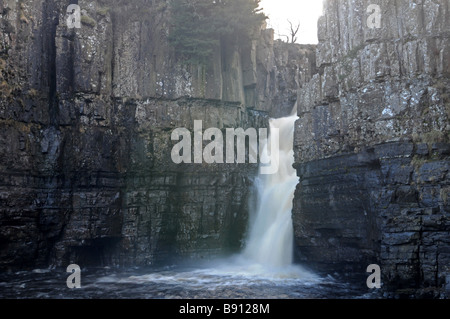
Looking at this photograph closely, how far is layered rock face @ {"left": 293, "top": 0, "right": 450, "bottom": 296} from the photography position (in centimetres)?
1981

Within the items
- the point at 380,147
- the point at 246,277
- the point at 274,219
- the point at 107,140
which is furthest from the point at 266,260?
the point at 107,140

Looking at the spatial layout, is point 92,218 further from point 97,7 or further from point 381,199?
point 381,199

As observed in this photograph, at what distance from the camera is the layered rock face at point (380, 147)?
1981cm

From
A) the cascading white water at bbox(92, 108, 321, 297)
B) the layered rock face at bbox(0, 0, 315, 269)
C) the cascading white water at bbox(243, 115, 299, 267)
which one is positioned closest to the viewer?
the cascading white water at bbox(92, 108, 321, 297)

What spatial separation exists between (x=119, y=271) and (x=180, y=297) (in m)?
7.26

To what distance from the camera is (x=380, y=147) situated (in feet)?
71.6

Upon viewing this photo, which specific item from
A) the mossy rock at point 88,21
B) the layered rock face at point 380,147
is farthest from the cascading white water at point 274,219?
the mossy rock at point 88,21

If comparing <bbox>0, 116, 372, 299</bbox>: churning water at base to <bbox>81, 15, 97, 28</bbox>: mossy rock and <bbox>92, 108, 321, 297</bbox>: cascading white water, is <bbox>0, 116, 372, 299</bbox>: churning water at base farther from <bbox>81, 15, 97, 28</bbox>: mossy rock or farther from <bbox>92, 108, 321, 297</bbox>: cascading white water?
<bbox>81, 15, 97, 28</bbox>: mossy rock

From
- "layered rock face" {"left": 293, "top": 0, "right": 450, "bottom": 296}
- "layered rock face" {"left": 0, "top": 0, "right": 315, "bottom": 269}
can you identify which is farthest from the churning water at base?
"layered rock face" {"left": 293, "top": 0, "right": 450, "bottom": 296}

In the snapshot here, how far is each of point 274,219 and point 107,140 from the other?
10.5 metres

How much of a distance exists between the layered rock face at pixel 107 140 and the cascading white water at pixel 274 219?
3.22 ft

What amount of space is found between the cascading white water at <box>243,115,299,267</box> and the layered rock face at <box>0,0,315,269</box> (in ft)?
3.22

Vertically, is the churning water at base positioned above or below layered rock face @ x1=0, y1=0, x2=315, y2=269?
below
